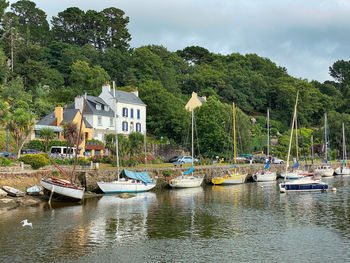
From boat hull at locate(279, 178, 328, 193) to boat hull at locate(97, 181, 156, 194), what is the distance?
17.6 metres

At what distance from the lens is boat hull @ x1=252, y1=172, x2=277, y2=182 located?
72.3 metres

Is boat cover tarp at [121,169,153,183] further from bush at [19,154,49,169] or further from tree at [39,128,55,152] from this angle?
tree at [39,128,55,152]

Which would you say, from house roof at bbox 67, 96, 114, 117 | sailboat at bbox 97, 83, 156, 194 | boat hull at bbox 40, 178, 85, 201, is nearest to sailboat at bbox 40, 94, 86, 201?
boat hull at bbox 40, 178, 85, 201

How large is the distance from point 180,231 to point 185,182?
94.5 feet

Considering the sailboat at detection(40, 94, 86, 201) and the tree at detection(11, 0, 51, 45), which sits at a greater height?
the tree at detection(11, 0, 51, 45)

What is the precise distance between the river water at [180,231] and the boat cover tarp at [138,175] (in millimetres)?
4919

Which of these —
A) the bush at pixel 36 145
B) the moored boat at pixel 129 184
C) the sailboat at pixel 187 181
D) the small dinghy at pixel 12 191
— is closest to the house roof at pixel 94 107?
the bush at pixel 36 145

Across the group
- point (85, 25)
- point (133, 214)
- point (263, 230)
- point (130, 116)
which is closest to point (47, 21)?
point (85, 25)

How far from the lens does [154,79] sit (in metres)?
108

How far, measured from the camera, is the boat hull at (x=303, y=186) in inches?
2172

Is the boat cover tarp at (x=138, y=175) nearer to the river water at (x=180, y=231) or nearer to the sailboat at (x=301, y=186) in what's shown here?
the river water at (x=180, y=231)

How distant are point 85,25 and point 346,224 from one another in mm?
105558

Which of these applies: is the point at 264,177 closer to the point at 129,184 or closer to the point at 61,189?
the point at 129,184

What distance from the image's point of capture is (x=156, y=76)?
108 meters
